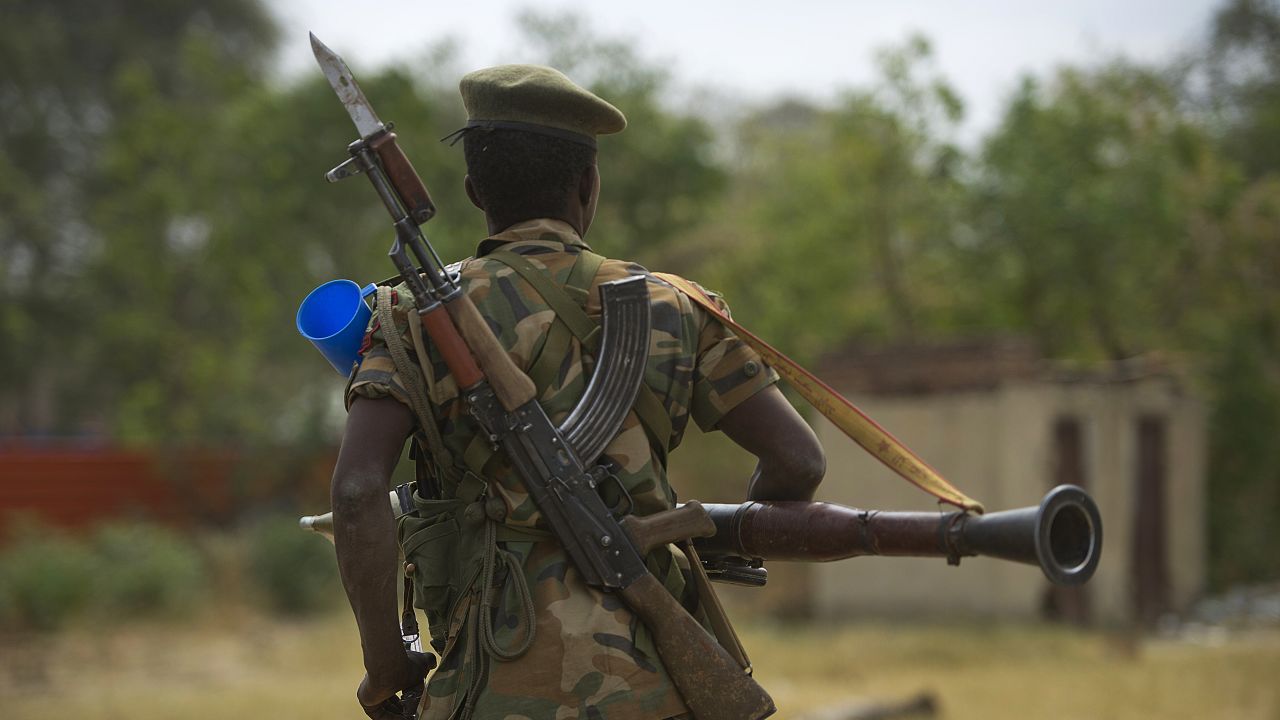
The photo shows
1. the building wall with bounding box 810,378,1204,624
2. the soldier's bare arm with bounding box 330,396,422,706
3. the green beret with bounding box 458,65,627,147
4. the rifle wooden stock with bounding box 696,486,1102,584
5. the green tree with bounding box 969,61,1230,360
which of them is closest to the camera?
the rifle wooden stock with bounding box 696,486,1102,584

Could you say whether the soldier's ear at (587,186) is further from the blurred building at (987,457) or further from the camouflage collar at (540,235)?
the blurred building at (987,457)

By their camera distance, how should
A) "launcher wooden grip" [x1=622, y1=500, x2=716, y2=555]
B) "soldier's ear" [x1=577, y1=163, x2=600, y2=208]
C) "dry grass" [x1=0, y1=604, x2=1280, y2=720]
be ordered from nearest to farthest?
1. "launcher wooden grip" [x1=622, y1=500, x2=716, y2=555]
2. "soldier's ear" [x1=577, y1=163, x2=600, y2=208]
3. "dry grass" [x1=0, y1=604, x2=1280, y2=720]

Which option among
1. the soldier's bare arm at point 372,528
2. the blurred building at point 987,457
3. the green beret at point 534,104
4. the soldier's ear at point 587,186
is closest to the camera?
the soldier's bare arm at point 372,528

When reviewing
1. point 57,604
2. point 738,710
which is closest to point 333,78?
point 738,710

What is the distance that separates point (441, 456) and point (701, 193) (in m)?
17.2

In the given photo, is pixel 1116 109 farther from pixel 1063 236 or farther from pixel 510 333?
pixel 510 333

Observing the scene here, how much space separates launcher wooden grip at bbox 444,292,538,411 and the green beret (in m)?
0.40

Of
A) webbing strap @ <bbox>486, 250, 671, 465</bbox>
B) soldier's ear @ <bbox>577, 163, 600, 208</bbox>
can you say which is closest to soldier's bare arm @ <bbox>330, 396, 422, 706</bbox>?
webbing strap @ <bbox>486, 250, 671, 465</bbox>

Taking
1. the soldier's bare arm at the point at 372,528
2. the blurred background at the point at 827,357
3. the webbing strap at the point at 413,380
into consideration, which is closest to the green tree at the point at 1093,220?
the blurred background at the point at 827,357

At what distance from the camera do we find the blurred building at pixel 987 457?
40.8 feet

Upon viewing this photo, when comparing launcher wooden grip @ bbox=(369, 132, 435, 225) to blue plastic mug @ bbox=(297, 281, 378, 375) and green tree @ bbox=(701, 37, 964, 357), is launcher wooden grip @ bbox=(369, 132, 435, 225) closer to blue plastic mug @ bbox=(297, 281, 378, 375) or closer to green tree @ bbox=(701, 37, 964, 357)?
blue plastic mug @ bbox=(297, 281, 378, 375)

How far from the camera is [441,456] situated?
8.50 ft

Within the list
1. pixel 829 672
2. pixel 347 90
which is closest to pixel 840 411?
pixel 347 90

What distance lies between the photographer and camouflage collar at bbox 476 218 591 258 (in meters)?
2.66
